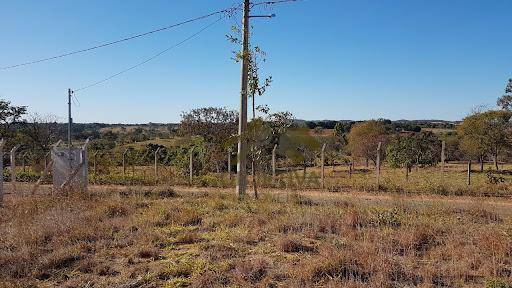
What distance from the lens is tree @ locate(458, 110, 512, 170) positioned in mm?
38969

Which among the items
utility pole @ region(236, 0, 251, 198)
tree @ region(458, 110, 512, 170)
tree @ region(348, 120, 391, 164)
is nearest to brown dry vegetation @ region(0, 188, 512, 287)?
utility pole @ region(236, 0, 251, 198)

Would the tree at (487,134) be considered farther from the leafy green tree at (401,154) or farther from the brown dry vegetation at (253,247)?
the brown dry vegetation at (253,247)

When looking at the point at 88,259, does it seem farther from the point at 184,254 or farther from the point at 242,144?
the point at 242,144

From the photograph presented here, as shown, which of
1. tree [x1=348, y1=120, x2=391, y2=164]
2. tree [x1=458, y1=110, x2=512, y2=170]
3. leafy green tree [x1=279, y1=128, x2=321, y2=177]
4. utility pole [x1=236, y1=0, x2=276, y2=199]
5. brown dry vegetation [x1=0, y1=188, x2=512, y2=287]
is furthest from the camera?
tree [x1=348, y1=120, x2=391, y2=164]

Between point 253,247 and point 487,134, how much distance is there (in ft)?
124

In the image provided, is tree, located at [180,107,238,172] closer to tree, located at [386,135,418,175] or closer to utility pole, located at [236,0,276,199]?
tree, located at [386,135,418,175]

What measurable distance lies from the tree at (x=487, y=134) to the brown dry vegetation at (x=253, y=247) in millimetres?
32371

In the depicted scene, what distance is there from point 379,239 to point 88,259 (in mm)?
4459

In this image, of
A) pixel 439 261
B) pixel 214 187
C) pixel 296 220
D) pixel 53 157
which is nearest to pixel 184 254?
pixel 296 220

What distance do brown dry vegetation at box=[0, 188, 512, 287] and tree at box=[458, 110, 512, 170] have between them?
32.4m

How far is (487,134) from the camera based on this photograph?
39500 millimetres

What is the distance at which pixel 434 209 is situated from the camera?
33.1 feet

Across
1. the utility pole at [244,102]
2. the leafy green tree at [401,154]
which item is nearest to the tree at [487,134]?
the leafy green tree at [401,154]

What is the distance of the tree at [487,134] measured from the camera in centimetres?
3897
